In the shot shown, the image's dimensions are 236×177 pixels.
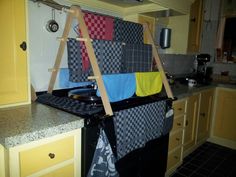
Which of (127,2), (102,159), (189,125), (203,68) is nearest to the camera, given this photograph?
(102,159)

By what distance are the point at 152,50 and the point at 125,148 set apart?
0.86m

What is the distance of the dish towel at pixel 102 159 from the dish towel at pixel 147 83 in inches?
20.3

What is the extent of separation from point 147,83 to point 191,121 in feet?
3.66

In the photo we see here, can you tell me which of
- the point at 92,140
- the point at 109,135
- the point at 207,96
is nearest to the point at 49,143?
the point at 92,140

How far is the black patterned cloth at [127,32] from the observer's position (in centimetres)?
169

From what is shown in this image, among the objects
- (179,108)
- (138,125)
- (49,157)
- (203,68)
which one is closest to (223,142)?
(203,68)

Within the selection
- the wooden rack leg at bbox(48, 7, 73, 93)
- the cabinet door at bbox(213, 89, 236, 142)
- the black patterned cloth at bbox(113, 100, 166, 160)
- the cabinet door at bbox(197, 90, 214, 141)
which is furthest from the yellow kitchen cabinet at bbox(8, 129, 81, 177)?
the cabinet door at bbox(213, 89, 236, 142)

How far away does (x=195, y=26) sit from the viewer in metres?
2.79

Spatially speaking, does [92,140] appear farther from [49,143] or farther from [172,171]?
[172,171]

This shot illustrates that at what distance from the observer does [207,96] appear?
106 inches

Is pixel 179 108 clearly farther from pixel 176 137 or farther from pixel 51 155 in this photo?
pixel 51 155

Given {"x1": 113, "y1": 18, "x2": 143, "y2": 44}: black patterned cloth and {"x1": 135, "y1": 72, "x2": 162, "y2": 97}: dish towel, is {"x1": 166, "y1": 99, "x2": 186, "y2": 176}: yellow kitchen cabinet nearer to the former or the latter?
{"x1": 135, "y1": 72, "x2": 162, "y2": 97}: dish towel

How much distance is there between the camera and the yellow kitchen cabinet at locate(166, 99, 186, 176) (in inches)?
77.2

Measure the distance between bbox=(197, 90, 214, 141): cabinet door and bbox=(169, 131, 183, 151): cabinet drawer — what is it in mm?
659
